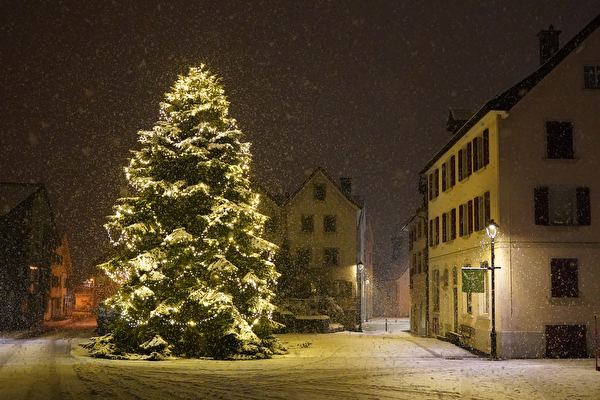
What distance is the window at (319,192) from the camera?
59566 millimetres

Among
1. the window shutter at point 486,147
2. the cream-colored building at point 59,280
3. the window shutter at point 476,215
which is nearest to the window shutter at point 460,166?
the window shutter at point 476,215

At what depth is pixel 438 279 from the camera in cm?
4031

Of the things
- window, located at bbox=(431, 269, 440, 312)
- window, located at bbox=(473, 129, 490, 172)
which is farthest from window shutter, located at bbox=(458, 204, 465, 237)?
window, located at bbox=(431, 269, 440, 312)

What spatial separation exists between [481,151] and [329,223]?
97.2 ft

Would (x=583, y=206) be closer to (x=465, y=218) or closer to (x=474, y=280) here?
(x=474, y=280)

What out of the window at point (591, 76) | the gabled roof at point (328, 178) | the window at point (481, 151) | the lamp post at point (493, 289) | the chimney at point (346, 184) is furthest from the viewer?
the chimney at point (346, 184)

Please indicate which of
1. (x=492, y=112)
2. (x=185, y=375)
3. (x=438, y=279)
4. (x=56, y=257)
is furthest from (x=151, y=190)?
(x=56, y=257)

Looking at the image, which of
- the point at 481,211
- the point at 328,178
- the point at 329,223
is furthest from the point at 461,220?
the point at 328,178

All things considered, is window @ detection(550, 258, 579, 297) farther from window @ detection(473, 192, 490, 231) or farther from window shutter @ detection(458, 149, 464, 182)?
window shutter @ detection(458, 149, 464, 182)

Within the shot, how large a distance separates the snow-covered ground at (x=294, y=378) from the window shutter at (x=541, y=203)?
18.6 feet

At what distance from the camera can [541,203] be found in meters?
28.1

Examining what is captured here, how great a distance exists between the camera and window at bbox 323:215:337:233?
59531mm

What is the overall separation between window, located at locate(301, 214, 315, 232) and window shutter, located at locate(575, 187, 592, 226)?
32902 millimetres

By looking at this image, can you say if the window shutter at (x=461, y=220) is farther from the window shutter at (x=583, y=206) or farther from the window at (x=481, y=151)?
the window shutter at (x=583, y=206)
